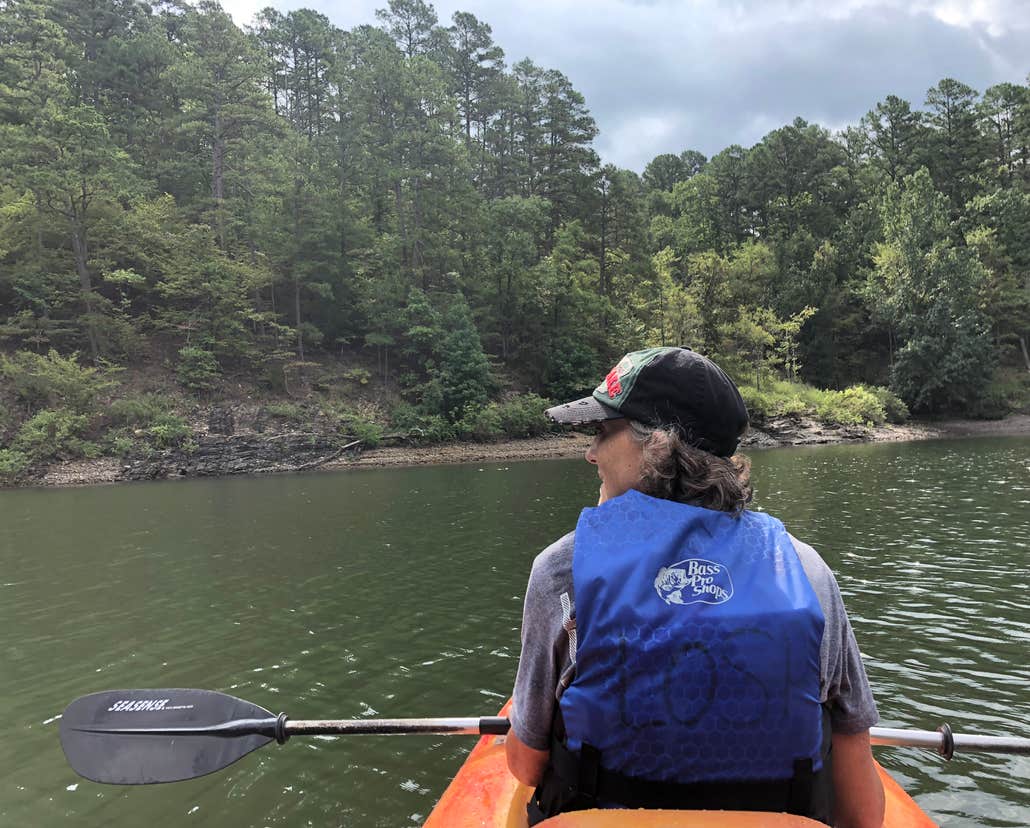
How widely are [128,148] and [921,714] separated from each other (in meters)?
42.1

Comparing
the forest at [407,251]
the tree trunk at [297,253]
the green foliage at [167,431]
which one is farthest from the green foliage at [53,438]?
the tree trunk at [297,253]

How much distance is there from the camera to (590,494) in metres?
15.0

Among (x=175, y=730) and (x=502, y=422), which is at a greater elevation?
(x=175, y=730)

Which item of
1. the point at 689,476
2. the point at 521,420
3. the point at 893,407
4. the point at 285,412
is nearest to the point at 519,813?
the point at 689,476

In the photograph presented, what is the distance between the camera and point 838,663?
51.9 inches

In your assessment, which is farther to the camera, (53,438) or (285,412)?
(285,412)

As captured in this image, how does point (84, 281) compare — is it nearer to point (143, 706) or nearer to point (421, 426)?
point (421, 426)

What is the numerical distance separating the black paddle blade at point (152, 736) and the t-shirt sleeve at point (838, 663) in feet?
8.34

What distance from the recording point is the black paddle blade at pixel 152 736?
9.07 ft

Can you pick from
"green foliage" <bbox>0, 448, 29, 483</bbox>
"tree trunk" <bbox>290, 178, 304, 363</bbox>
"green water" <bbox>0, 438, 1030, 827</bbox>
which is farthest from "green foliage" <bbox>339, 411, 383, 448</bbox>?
"green water" <bbox>0, 438, 1030, 827</bbox>

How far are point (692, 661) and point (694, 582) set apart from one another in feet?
0.48

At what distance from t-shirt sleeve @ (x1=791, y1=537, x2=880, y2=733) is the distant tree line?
27.8 meters

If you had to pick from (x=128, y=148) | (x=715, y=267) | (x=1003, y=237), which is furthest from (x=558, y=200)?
(x=1003, y=237)

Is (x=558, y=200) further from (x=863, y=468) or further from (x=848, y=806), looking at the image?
(x=848, y=806)
